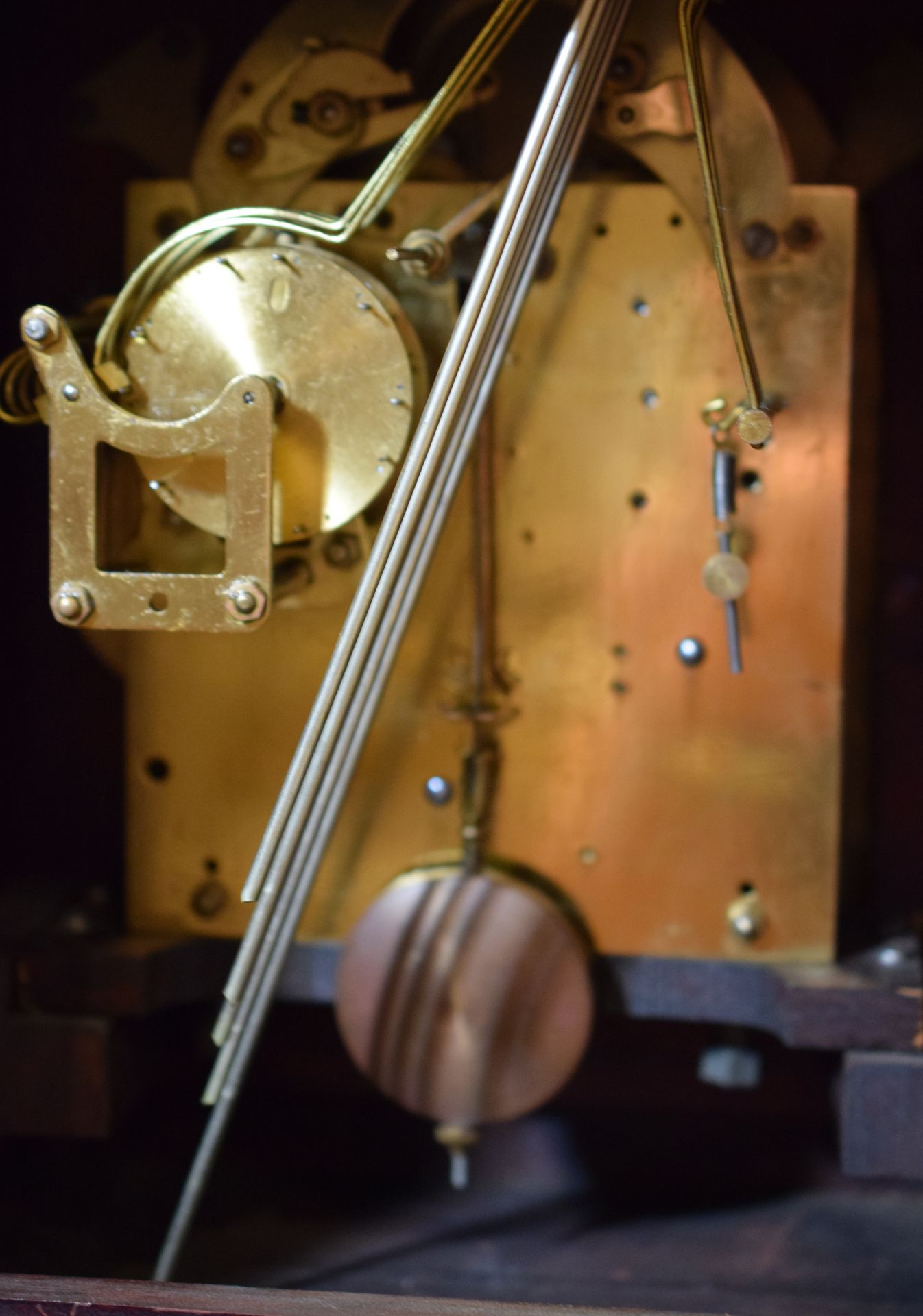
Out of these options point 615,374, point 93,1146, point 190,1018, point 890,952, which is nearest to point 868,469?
point 615,374

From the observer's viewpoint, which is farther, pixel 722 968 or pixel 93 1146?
pixel 93 1146

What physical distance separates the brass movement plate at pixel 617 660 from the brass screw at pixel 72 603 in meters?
0.15

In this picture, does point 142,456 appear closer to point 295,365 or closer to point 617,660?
point 295,365

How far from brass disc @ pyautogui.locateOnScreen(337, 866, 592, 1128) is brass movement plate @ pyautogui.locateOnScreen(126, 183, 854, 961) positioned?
0.05m

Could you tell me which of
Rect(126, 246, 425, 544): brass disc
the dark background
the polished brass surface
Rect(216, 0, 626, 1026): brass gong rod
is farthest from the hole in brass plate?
the polished brass surface

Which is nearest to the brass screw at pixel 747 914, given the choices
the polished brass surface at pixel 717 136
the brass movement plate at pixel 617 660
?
the brass movement plate at pixel 617 660

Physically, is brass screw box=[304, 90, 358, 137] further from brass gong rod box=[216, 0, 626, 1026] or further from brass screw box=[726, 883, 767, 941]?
brass screw box=[726, 883, 767, 941]

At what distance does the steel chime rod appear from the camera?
2.48ft

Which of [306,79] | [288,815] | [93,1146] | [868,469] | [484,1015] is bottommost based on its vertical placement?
[93,1146]

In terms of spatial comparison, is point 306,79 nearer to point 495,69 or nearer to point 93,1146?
point 495,69

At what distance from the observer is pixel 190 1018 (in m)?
1.09

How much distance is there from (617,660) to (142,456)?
0.35 m

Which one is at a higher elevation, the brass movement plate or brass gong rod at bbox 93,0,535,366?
brass gong rod at bbox 93,0,535,366

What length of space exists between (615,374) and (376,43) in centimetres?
28
